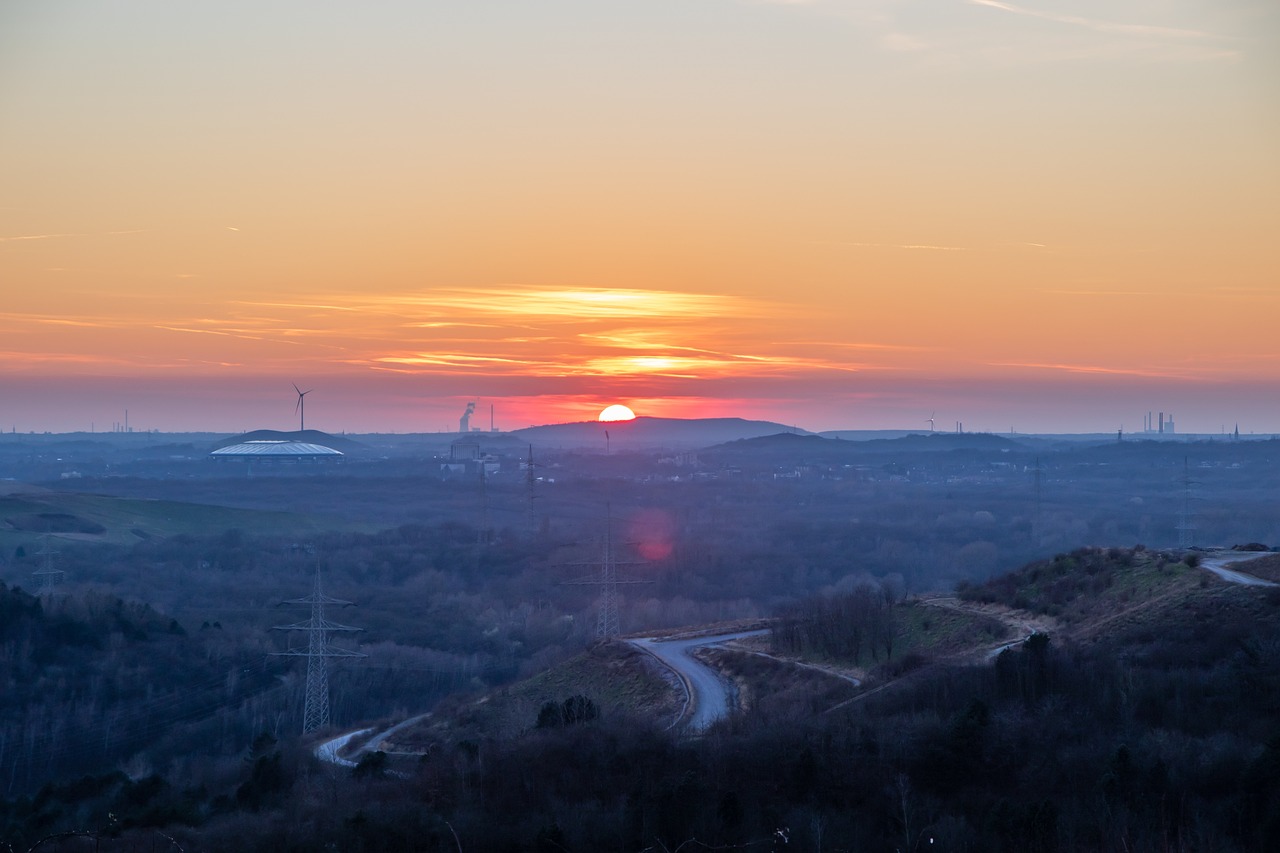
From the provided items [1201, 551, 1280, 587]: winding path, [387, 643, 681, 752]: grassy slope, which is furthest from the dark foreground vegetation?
[387, 643, 681, 752]: grassy slope

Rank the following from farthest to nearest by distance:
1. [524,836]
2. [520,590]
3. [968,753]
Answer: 1. [520,590]
2. [968,753]
3. [524,836]

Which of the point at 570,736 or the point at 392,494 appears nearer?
the point at 570,736

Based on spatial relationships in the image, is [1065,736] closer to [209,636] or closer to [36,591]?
[209,636]

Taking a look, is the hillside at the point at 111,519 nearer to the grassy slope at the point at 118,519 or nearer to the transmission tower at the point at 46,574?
the grassy slope at the point at 118,519

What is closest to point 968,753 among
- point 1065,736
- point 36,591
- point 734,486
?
point 1065,736

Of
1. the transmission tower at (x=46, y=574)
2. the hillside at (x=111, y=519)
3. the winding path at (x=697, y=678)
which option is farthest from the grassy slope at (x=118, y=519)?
the winding path at (x=697, y=678)

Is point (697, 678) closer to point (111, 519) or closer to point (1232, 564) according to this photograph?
point (1232, 564)

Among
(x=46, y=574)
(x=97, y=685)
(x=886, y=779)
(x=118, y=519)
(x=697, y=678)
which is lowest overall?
(x=97, y=685)

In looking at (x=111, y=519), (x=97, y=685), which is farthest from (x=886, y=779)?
(x=111, y=519)

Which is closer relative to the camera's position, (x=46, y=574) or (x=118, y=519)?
(x=46, y=574)
